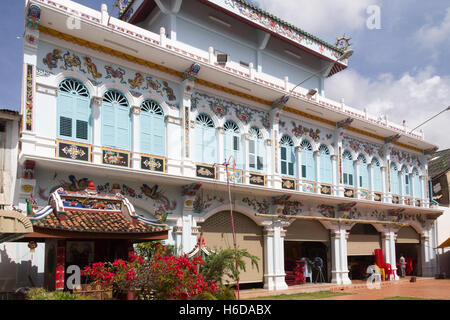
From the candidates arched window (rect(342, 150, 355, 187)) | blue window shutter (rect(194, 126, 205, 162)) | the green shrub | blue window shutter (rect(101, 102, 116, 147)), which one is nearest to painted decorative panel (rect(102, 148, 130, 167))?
blue window shutter (rect(101, 102, 116, 147))

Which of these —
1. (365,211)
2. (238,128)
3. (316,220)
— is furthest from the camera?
(365,211)

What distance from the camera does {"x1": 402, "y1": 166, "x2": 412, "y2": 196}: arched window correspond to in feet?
86.9

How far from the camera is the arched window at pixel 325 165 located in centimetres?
2131

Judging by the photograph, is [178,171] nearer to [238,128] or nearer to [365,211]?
[238,128]

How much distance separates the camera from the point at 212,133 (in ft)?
57.0

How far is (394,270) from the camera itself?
950 inches

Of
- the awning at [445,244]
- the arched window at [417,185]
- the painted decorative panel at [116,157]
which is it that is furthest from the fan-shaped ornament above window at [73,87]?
the awning at [445,244]

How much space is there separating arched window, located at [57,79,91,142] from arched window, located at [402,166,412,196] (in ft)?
63.5

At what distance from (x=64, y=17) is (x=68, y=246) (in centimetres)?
670

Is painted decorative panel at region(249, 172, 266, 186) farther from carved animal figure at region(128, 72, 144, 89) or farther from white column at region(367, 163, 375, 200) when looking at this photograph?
white column at region(367, 163, 375, 200)

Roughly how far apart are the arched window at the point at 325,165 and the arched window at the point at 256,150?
13.2ft

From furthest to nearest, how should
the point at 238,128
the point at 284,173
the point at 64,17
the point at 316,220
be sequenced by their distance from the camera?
the point at 316,220
the point at 284,173
the point at 238,128
the point at 64,17
